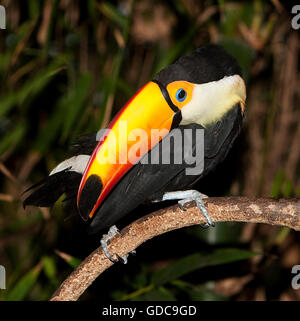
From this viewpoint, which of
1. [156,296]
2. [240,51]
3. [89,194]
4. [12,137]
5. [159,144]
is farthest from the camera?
[12,137]

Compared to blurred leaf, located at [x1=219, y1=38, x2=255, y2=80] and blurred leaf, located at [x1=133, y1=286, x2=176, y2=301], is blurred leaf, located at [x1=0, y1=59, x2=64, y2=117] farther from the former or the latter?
blurred leaf, located at [x1=133, y1=286, x2=176, y2=301]

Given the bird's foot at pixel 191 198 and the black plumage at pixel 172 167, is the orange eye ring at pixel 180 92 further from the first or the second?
the bird's foot at pixel 191 198

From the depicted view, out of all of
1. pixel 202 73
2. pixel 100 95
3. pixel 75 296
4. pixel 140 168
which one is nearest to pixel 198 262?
pixel 140 168

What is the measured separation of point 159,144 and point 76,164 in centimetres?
27

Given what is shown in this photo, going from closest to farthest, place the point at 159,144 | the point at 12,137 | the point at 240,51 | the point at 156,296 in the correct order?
the point at 159,144 < the point at 156,296 < the point at 240,51 < the point at 12,137

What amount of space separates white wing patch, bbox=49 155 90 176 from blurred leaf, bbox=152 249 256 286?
50 centimetres

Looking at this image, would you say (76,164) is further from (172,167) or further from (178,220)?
(178,220)

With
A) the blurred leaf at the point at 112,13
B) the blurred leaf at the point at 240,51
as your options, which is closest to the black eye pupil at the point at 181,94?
the blurred leaf at the point at 240,51

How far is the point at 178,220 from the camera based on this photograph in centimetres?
124

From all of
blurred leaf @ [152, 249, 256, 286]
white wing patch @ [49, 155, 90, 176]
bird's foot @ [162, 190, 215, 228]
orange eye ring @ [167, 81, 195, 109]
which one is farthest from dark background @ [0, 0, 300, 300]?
orange eye ring @ [167, 81, 195, 109]

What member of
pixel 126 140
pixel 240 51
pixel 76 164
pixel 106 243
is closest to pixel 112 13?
pixel 240 51

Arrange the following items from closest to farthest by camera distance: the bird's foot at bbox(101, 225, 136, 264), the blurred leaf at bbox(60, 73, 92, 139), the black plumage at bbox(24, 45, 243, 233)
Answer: the bird's foot at bbox(101, 225, 136, 264) → the black plumage at bbox(24, 45, 243, 233) → the blurred leaf at bbox(60, 73, 92, 139)

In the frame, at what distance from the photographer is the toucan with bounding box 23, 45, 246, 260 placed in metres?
1.23

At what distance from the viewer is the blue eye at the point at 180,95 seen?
1299mm
